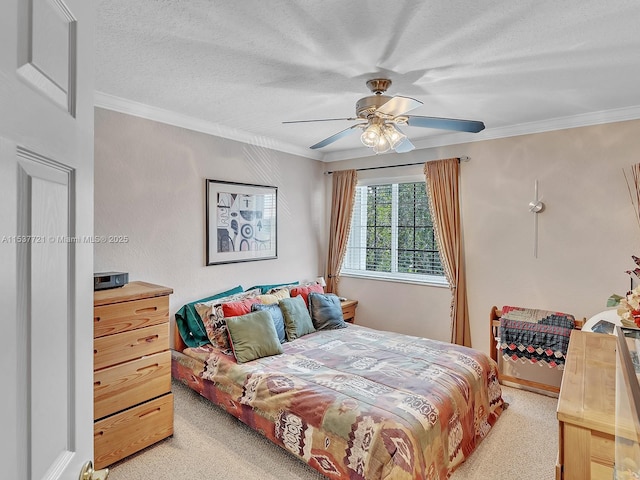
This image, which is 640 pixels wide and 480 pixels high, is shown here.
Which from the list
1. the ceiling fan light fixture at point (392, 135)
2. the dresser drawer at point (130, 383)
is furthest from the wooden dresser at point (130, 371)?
the ceiling fan light fixture at point (392, 135)

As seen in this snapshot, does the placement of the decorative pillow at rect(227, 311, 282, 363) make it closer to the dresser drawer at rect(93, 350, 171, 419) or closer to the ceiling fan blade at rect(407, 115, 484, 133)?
the dresser drawer at rect(93, 350, 171, 419)

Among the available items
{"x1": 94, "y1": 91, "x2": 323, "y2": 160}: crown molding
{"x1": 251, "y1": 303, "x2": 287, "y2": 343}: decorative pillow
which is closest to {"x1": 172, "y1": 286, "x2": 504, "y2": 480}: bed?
{"x1": 251, "y1": 303, "x2": 287, "y2": 343}: decorative pillow

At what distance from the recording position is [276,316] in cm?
335

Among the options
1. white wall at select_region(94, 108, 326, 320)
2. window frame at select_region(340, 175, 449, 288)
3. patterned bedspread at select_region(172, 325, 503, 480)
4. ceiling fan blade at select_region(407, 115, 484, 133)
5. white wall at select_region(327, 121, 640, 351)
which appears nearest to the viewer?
patterned bedspread at select_region(172, 325, 503, 480)

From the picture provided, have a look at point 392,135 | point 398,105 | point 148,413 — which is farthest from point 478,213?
point 148,413

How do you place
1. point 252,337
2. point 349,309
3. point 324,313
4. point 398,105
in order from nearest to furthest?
point 398,105, point 252,337, point 324,313, point 349,309

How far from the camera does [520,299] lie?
3578 mm

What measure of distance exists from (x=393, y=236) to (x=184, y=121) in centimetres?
278

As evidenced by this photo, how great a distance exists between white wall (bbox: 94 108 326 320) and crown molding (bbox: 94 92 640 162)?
0.20ft

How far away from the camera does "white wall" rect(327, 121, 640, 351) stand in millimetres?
3105

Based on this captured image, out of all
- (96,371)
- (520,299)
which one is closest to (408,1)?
(96,371)

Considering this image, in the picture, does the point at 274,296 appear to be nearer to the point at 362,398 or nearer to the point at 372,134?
the point at 362,398

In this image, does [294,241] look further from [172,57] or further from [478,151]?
[172,57]

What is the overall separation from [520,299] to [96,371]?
3.69 m
